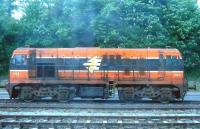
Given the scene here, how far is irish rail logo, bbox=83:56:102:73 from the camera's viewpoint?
72.1ft

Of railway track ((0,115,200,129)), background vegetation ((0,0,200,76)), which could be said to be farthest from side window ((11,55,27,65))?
background vegetation ((0,0,200,76))

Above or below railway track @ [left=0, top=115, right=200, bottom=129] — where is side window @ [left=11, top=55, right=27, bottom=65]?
above

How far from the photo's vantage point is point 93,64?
72.2 ft

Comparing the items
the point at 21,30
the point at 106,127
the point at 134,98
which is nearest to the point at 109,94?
the point at 134,98

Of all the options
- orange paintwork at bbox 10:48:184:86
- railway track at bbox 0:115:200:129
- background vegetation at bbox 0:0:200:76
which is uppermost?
background vegetation at bbox 0:0:200:76

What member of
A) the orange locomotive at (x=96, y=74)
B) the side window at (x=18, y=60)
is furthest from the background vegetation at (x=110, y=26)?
the side window at (x=18, y=60)

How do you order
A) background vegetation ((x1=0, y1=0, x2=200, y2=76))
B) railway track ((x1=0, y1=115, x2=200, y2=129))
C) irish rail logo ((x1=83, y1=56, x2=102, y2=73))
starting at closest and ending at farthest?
railway track ((x1=0, y1=115, x2=200, y2=129)) → irish rail logo ((x1=83, y1=56, x2=102, y2=73)) → background vegetation ((x1=0, y1=0, x2=200, y2=76))

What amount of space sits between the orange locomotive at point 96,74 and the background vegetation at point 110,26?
33.2ft

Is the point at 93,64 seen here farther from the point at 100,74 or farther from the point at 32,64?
the point at 32,64

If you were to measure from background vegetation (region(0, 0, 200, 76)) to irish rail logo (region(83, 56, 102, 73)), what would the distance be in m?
10.3

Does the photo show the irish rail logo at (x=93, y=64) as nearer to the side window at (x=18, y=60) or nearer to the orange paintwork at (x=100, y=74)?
the orange paintwork at (x=100, y=74)

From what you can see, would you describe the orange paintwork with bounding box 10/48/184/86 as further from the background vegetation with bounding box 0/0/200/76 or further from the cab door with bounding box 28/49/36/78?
the background vegetation with bounding box 0/0/200/76

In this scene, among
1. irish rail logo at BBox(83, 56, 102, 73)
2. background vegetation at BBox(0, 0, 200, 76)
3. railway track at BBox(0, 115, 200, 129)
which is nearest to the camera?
railway track at BBox(0, 115, 200, 129)

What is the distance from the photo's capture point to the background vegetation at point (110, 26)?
107 feet
